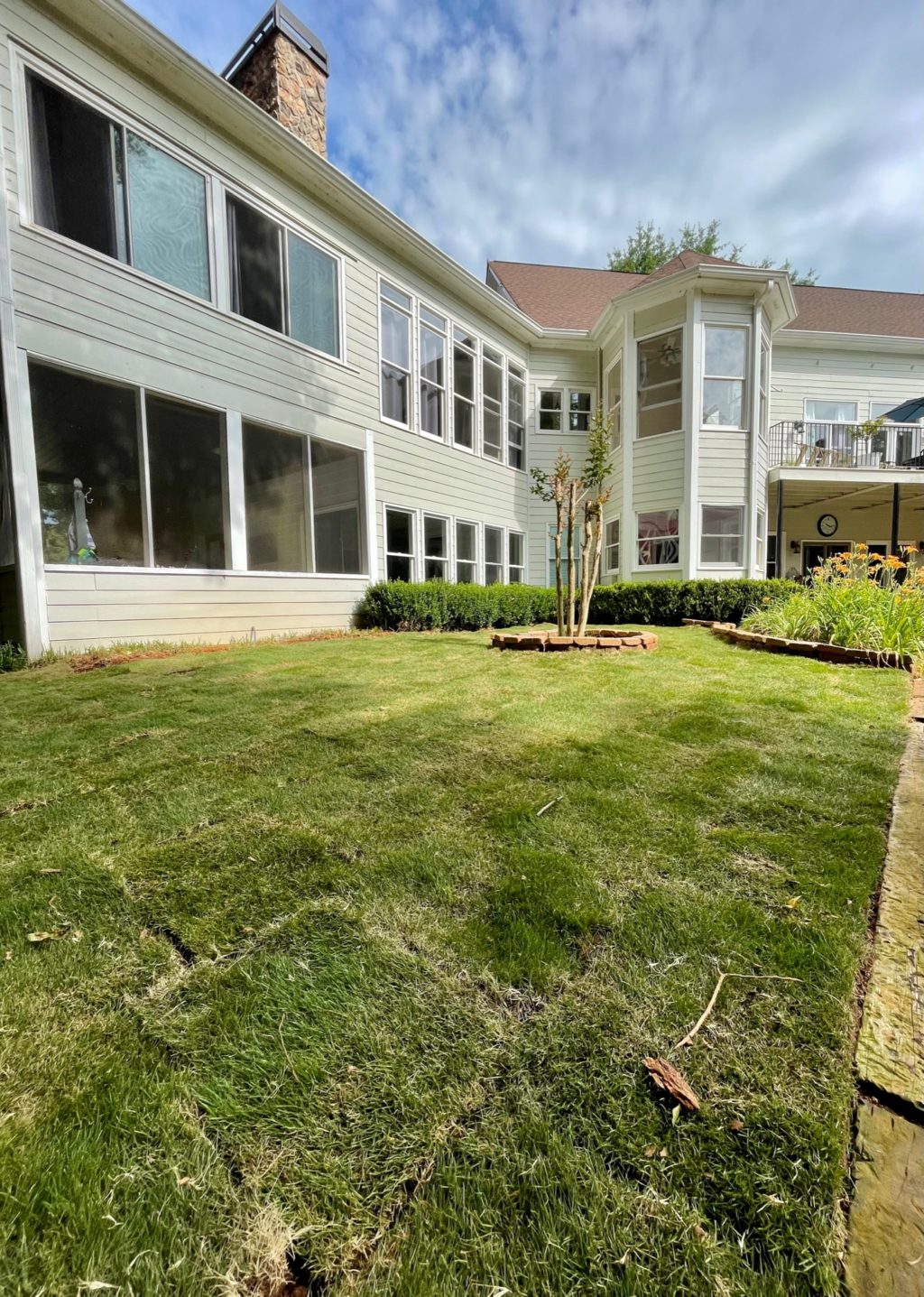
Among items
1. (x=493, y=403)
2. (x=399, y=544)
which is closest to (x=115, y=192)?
(x=399, y=544)

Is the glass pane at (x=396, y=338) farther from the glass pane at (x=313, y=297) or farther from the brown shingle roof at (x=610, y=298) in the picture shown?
the brown shingle roof at (x=610, y=298)

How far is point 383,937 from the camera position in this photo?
1452mm

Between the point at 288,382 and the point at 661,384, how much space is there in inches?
308

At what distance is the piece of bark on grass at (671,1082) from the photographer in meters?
1.01

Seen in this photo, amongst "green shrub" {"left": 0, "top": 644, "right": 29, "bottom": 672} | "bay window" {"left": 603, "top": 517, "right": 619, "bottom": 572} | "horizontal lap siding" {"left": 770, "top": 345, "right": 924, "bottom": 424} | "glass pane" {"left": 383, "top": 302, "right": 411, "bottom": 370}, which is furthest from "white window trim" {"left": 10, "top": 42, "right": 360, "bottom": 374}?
"horizontal lap siding" {"left": 770, "top": 345, "right": 924, "bottom": 424}

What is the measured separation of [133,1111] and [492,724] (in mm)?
2372

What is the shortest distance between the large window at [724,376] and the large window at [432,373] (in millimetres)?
5372

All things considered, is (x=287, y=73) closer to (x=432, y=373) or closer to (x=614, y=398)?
(x=432, y=373)

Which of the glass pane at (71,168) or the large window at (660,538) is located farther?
the large window at (660,538)

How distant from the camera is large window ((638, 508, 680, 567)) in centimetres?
1184

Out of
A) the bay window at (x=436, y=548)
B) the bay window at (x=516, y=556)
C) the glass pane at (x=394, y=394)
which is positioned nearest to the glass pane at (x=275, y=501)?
the glass pane at (x=394, y=394)

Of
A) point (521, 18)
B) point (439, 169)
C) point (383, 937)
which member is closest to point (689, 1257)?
point (383, 937)

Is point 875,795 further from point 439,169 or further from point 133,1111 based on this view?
point 439,169

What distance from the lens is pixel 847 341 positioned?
14977mm
